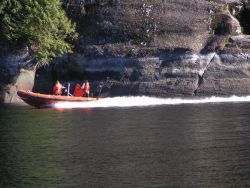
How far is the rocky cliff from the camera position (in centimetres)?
4378

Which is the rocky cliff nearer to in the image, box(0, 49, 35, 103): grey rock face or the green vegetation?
box(0, 49, 35, 103): grey rock face

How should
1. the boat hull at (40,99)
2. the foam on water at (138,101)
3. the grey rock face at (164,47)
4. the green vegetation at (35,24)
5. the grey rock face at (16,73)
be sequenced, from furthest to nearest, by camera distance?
the grey rock face at (16,73)
the grey rock face at (164,47)
the green vegetation at (35,24)
the foam on water at (138,101)
the boat hull at (40,99)

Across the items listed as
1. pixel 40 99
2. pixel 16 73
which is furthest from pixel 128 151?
pixel 16 73

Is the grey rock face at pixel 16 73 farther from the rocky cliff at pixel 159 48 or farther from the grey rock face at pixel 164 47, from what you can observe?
Result: the grey rock face at pixel 164 47

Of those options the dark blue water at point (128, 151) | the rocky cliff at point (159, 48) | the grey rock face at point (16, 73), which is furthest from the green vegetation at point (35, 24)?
the dark blue water at point (128, 151)

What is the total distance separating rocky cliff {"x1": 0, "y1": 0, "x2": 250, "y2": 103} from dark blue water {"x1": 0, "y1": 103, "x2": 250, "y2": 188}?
46.3ft

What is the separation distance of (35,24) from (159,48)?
878 cm

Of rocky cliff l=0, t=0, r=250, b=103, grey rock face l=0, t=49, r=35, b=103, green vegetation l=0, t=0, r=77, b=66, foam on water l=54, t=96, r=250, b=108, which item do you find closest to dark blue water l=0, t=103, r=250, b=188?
foam on water l=54, t=96, r=250, b=108

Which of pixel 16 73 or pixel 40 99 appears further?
pixel 16 73

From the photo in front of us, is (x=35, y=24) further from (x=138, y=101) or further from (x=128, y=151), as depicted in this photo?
(x=128, y=151)

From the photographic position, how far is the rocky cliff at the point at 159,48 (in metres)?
43.8

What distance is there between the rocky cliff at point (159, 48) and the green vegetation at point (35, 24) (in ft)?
9.50

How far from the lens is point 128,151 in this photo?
18.8 m

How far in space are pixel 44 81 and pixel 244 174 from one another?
33.5 m
